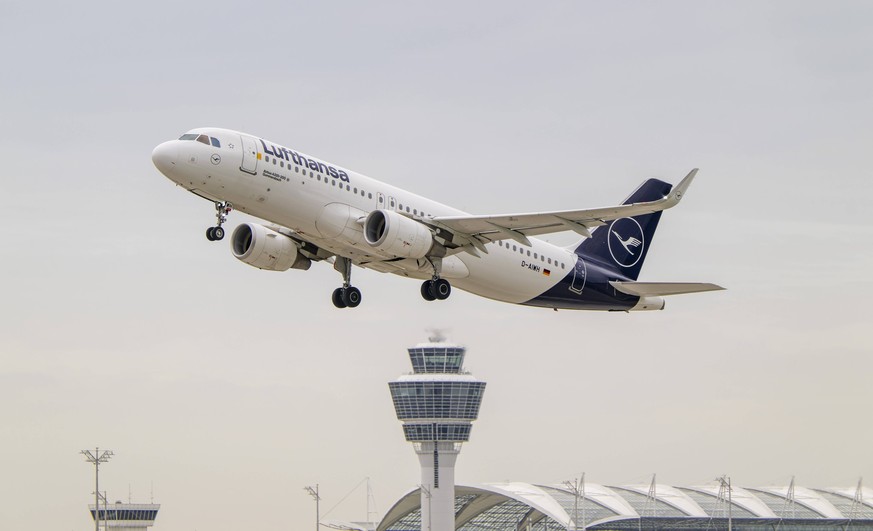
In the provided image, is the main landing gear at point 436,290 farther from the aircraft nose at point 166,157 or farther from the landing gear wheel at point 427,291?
the aircraft nose at point 166,157

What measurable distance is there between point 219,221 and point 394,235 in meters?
6.81

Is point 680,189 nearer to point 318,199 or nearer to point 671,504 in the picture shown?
point 318,199

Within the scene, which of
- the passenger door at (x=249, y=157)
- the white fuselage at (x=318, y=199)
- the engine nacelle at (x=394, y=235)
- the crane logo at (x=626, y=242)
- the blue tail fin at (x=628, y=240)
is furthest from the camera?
the crane logo at (x=626, y=242)

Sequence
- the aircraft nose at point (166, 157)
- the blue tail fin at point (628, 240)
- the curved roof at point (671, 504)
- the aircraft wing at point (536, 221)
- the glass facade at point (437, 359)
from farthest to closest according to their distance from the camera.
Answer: the glass facade at point (437, 359)
the curved roof at point (671, 504)
the blue tail fin at point (628, 240)
the aircraft wing at point (536, 221)
the aircraft nose at point (166, 157)

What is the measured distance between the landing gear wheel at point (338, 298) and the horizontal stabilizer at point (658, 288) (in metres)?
12.9

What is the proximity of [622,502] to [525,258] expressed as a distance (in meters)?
120

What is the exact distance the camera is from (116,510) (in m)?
187

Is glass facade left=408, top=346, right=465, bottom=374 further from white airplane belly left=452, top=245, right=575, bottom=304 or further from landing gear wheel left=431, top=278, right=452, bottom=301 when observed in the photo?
landing gear wheel left=431, top=278, right=452, bottom=301

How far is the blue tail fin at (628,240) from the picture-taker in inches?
2594

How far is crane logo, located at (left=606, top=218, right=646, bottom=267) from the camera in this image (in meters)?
66.6

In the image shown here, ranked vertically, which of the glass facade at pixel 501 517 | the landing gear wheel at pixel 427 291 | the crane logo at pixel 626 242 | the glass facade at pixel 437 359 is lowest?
the glass facade at pixel 501 517

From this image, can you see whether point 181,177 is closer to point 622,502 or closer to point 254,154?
point 254,154

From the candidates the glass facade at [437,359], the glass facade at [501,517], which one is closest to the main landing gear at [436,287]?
the glass facade at [501,517]

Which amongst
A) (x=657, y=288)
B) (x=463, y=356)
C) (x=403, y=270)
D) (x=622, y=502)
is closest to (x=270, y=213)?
(x=403, y=270)
